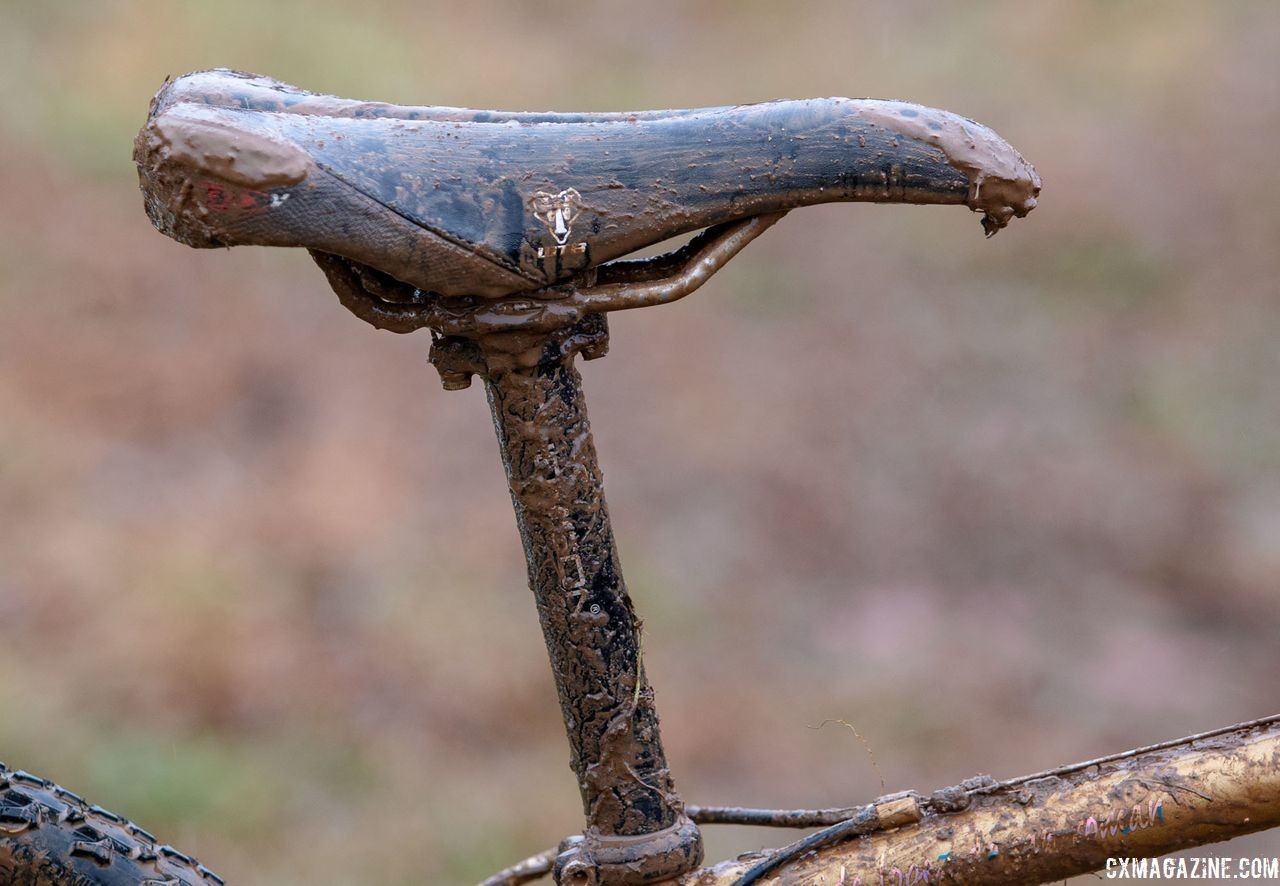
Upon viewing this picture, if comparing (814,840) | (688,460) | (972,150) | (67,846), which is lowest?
(814,840)

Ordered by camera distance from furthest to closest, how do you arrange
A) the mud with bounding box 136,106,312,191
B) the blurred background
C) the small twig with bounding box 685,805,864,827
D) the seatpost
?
the blurred background → the small twig with bounding box 685,805,864,827 → the seatpost → the mud with bounding box 136,106,312,191

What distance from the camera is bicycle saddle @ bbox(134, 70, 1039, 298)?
0.79 metres

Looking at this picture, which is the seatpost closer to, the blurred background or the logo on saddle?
the logo on saddle

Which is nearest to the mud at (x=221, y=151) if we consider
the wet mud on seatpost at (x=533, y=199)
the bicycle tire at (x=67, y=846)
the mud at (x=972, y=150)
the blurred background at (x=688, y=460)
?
the wet mud on seatpost at (x=533, y=199)

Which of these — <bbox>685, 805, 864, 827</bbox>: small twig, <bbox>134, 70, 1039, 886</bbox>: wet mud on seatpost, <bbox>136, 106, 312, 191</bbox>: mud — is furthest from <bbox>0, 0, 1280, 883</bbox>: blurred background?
<bbox>136, 106, 312, 191</bbox>: mud

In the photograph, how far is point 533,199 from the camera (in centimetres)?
81

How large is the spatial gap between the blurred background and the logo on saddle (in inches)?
50.7

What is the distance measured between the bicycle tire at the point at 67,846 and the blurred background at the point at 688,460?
1083mm

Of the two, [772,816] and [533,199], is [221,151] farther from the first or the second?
[772,816]

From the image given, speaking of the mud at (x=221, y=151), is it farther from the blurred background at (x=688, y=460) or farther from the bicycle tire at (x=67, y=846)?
the blurred background at (x=688, y=460)

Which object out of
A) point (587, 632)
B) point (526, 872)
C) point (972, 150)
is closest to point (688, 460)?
point (526, 872)

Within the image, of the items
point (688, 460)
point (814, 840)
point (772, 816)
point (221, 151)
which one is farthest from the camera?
point (688, 460)

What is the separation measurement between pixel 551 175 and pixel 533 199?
2 centimetres

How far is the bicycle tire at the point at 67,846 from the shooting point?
3.01 feet
